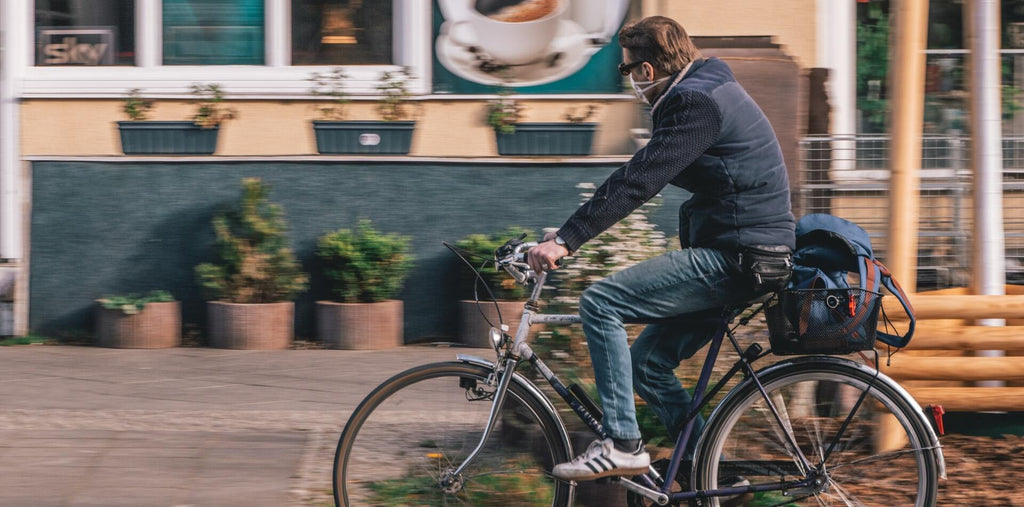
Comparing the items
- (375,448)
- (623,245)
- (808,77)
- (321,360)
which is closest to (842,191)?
(808,77)

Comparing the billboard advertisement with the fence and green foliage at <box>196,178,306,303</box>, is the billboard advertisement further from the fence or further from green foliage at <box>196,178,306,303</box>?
green foliage at <box>196,178,306,303</box>

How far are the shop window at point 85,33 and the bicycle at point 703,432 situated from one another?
6.18 metres

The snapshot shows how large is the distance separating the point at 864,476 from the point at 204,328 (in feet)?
18.3

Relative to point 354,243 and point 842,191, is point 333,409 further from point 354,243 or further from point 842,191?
point 842,191

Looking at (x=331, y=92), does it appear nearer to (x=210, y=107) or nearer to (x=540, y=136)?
(x=210, y=107)

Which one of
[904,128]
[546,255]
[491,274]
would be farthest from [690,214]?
[491,274]

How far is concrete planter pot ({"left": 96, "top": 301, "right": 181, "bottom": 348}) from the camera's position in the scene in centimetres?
803

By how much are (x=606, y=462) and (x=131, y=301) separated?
16.8 ft

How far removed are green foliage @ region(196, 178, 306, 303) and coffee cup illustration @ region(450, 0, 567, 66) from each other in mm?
2110

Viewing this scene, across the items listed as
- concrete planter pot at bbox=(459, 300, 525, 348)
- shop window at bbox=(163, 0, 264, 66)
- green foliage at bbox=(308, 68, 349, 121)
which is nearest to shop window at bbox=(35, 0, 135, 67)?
shop window at bbox=(163, 0, 264, 66)

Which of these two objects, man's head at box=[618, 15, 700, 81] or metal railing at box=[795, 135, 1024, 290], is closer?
man's head at box=[618, 15, 700, 81]

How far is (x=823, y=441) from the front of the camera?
3922 mm

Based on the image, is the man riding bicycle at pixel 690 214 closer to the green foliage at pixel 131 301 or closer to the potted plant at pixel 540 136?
the potted plant at pixel 540 136

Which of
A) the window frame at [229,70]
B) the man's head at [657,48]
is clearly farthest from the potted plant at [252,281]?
the man's head at [657,48]
